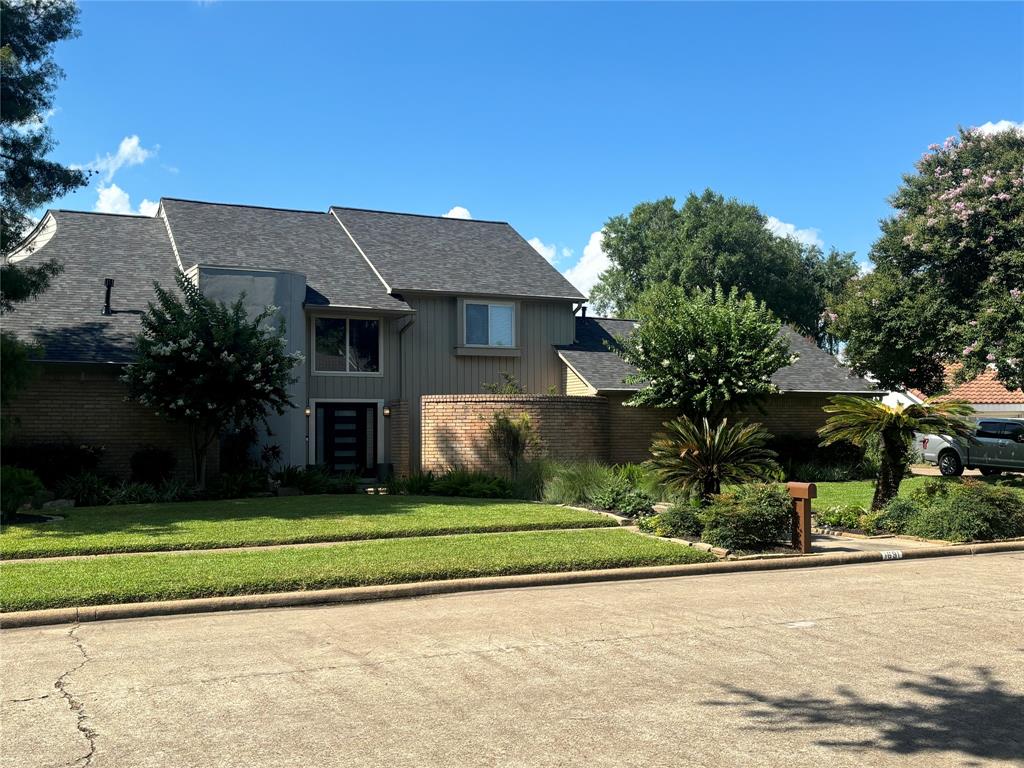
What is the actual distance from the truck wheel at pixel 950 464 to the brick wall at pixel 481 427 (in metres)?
13.8

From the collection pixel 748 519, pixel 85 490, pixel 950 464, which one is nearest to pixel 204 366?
pixel 85 490

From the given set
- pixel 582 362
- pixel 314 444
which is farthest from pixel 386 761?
pixel 582 362

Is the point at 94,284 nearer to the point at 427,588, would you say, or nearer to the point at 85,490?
the point at 85,490

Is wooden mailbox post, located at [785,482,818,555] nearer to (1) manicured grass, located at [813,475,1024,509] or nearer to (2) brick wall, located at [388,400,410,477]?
(1) manicured grass, located at [813,475,1024,509]

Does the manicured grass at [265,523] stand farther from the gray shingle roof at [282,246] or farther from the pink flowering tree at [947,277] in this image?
the pink flowering tree at [947,277]

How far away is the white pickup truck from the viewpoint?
27.7 metres

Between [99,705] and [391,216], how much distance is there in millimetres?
26433

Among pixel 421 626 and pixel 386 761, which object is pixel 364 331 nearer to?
pixel 421 626

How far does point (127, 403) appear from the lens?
68.4 feet

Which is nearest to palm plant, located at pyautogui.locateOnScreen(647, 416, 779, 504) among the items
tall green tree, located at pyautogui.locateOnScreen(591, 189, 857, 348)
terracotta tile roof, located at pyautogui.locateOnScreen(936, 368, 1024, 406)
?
terracotta tile roof, located at pyautogui.locateOnScreen(936, 368, 1024, 406)

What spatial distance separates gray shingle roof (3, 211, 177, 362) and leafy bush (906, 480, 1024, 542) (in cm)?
1664

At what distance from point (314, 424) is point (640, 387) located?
9064 mm

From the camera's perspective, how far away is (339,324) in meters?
25.5

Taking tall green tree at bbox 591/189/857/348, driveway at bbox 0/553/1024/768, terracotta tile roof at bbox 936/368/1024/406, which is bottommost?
driveway at bbox 0/553/1024/768
